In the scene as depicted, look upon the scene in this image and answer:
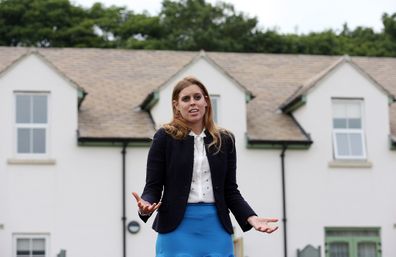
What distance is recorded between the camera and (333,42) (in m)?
A: 53.4

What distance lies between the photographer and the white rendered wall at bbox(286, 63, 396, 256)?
27891mm

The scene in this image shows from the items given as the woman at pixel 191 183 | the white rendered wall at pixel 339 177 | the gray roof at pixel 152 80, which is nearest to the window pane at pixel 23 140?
the gray roof at pixel 152 80

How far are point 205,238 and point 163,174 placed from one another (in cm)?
51

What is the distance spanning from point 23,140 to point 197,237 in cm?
2034

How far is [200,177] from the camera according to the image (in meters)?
6.82

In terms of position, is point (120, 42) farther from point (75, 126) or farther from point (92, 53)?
point (75, 126)

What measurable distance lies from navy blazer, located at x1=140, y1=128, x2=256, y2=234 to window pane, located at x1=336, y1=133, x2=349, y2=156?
21887 mm

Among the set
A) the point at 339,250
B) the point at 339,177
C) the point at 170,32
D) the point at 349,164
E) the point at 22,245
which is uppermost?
the point at 170,32

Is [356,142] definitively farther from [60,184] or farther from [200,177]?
[200,177]

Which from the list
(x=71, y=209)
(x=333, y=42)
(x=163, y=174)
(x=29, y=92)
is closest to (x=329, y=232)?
(x=71, y=209)

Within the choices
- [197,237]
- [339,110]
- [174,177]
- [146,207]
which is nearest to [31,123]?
[339,110]

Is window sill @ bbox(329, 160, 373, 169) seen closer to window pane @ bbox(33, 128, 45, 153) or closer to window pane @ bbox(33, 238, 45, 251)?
window pane @ bbox(33, 128, 45, 153)

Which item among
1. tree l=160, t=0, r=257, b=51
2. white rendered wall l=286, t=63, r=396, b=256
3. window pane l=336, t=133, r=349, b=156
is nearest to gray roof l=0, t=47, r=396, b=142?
white rendered wall l=286, t=63, r=396, b=256

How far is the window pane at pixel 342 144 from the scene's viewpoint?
93.6 feet
